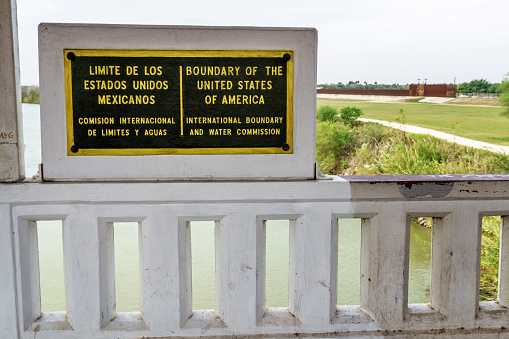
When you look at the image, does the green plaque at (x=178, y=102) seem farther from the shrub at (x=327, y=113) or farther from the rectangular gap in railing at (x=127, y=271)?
the shrub at (x=327, y=113)

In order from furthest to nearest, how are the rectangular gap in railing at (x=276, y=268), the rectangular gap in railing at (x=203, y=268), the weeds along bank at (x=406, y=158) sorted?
the weeds along bank at (x=406, y=158), the rectangular gap in railing at (x=276, y=268), the rectangular gap in railing at (x=203, y=268)

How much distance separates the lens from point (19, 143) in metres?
3.05

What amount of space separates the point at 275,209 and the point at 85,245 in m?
1.09

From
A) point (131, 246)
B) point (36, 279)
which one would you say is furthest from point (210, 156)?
point (131, 246)

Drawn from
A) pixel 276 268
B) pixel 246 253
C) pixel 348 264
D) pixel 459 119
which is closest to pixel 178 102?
pixel 246 253

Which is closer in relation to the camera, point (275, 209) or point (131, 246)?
point (275, 209)

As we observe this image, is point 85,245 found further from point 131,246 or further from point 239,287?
point 131,246

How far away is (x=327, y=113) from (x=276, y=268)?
2222 cm

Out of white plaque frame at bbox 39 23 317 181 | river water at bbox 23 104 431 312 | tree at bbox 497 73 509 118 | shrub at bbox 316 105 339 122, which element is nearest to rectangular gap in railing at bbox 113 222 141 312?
river water at bbox 23 104 431 312

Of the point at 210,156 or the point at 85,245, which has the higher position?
the point at 210,156

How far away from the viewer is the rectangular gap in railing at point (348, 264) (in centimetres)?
693

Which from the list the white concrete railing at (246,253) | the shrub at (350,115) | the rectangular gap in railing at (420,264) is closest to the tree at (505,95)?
the shrub at (350,115)

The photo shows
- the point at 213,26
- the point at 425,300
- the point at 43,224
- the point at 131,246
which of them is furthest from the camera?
the point at 43,224

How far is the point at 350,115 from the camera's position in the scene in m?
27.0
